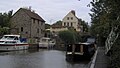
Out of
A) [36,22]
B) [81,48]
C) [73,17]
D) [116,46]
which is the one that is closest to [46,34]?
[36,22]

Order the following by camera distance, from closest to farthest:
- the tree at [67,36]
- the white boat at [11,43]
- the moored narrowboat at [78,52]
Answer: the moored narrowboat at [78,52], the white boat at [11,43], the tree at [67,36]

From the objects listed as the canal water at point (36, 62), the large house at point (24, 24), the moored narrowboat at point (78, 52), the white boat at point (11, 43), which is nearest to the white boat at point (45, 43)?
the large house at point (24, 24)

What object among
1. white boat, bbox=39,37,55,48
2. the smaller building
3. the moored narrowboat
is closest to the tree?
white boat, bbox=39,37,55,48

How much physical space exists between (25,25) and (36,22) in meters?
5.21

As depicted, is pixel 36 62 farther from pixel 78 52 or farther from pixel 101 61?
pixel 101 61

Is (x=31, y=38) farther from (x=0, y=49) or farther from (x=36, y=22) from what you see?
(x=0, y=49)

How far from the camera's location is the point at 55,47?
7838cm

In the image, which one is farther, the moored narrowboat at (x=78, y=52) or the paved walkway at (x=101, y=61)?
the moored narrowboat at (x=78, y=52)

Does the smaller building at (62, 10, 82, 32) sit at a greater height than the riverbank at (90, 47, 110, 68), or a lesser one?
greater

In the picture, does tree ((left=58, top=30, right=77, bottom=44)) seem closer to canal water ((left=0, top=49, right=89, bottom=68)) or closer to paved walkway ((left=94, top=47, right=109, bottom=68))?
canal water ((left=0, top=49, right=89, bottom=68))

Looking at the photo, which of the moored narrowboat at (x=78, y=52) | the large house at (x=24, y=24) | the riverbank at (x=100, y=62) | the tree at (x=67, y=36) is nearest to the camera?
the riverbank at (x=100, y=62)

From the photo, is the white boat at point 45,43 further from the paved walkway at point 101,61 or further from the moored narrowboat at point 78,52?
the paved walkway at point 101,61

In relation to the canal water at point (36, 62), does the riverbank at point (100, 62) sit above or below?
above

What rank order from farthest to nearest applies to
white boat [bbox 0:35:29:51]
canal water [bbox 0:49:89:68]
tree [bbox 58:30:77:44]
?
tree [bbox 58:30:77:44]
white boat [bbox 0:35:29:51]
canal water [bbox 0:49:89:68]
